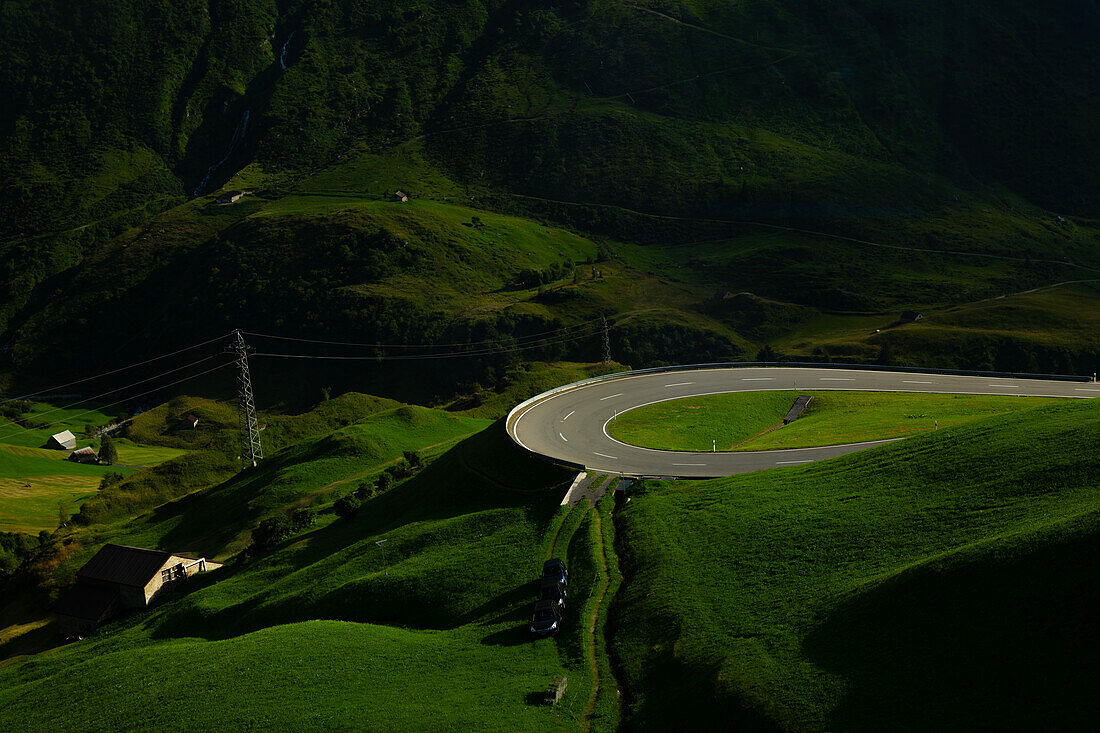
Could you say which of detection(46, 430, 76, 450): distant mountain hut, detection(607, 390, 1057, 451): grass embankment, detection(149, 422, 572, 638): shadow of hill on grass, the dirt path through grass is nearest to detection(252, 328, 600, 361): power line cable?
detection(46, 430, 76, 450): distant mountain hut

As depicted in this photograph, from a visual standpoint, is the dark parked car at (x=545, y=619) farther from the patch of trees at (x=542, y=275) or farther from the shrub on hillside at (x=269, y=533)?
the patch of trees at (x=542, y=275)

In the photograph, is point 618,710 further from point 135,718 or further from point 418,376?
point 418,376

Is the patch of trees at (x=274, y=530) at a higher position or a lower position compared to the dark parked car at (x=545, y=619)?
lower

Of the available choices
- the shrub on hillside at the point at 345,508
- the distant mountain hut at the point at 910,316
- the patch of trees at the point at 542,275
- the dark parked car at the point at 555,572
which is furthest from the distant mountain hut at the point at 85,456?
the distant mountain hut at the point at 910,316

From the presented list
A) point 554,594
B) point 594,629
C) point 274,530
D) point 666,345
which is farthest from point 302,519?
point 666,345

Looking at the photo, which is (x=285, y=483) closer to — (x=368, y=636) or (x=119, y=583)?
(x=119, y=583)

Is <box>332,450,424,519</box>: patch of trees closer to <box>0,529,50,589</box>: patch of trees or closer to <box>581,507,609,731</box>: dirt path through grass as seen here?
<box>581,507,609,731</box>: dirt path through grass
